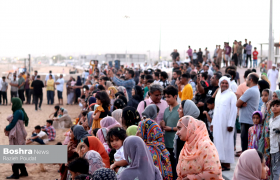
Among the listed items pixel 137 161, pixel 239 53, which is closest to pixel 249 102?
pixel 137 161

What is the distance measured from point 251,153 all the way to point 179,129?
0.83 metres

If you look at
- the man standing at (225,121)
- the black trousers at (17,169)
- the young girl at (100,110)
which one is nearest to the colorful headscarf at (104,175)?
the young girl at (100,110)

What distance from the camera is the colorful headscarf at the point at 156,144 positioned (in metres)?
4.30

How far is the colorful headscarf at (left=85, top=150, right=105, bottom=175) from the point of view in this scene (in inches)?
165

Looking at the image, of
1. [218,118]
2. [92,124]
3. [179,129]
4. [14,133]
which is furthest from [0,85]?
[179,129]

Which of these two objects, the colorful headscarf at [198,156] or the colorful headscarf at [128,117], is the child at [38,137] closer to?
the colorful headscarf at [128,117]

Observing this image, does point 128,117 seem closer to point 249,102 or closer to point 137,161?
point 137,161

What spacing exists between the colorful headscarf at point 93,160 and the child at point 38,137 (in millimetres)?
6739

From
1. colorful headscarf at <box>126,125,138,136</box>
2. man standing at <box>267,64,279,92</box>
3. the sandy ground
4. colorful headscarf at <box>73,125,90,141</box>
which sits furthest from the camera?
man standing at <box>267,64,279,92</box>

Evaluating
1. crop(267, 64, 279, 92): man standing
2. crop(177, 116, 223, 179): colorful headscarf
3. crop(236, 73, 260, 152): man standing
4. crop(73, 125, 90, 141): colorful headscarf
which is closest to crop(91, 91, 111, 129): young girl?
crop(73, 125, 90, 141): colorful headscarf

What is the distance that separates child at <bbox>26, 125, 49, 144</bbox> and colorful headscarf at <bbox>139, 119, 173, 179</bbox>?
7021 millimetres

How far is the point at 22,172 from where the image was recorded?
7.34m

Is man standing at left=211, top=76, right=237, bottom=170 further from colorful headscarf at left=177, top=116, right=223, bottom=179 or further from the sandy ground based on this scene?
the sandy ground

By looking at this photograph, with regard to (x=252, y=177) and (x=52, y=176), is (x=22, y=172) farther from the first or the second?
(x=252, y=177)
